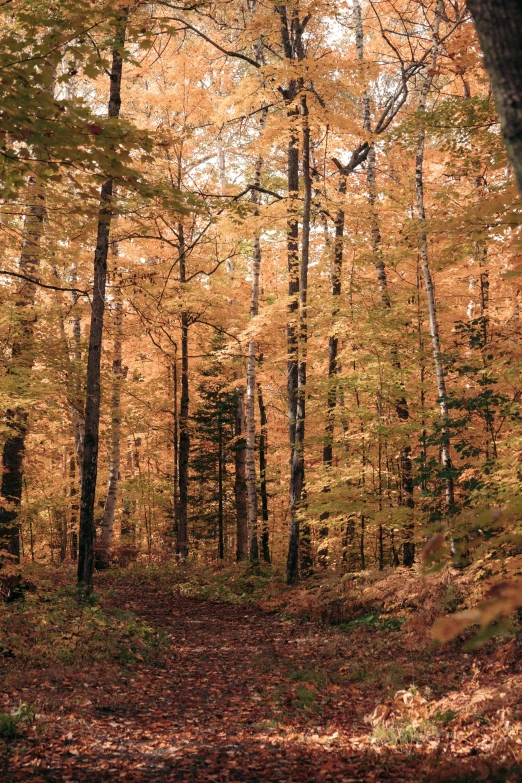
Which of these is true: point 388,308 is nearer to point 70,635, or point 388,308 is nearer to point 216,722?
point 70,635

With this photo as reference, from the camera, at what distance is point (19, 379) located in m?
9.39

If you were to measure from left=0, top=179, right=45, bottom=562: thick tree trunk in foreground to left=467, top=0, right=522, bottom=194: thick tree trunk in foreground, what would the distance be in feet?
27.8

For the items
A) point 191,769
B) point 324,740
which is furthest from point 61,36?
point 324,740

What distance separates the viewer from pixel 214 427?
22.0 m

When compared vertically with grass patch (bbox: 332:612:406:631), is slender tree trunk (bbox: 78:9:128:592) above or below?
above

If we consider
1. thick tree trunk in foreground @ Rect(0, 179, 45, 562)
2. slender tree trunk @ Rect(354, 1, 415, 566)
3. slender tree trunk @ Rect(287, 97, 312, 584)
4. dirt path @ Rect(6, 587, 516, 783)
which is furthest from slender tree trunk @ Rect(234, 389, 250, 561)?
dirt path @ Rect(6, 587, 516, 783)

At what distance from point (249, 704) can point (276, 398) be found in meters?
16.0

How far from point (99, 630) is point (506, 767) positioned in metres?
5.86

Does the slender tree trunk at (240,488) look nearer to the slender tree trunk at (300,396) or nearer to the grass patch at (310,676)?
the slender tree trunk at (300,396)

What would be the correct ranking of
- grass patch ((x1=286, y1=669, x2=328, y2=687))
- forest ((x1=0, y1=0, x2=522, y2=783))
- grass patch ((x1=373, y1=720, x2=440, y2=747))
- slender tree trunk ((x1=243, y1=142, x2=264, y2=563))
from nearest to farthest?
forest ((x1=0, y1=0, x2=522, y2=783)) < grass patch ((x1=373, y1=720, x2=440, y2=747)) < grass patch ((x1=286, y1=669, x2=328, y2=687)) < slender tree trunk ((x1=243, y1=142, x2=264, y2=563))

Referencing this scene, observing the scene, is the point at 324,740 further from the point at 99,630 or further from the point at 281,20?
the point at 281,20

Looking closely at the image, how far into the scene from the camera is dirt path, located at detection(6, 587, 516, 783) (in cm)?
432

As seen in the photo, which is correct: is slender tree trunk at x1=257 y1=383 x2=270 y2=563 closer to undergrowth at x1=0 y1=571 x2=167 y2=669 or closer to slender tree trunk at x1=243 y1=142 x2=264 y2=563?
slender tree trunk at x1=243 y1=142 x2=264 y2=563

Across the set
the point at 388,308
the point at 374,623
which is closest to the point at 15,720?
the point at 374,623
